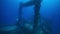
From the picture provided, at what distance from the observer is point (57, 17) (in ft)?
4.69

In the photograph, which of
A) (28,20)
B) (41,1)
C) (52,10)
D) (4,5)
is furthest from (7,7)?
(52,10)

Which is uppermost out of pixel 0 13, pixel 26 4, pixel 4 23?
pixel 26 4

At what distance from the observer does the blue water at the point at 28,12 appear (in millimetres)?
1354

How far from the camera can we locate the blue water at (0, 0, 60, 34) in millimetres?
1354

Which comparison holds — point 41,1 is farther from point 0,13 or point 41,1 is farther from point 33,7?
point 0,13

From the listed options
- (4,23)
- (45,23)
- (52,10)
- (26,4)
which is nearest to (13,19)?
(4,23)

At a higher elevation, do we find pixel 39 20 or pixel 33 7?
pixel 33 7

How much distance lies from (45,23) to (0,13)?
1.88 ft

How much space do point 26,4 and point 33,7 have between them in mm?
98

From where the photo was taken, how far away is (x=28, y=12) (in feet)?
4.53

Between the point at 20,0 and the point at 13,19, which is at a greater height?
the point at 20,0

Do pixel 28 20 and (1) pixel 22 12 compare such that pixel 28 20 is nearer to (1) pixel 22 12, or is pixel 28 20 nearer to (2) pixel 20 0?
(1) pixel 22 12

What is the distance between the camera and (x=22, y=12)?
1395 mm

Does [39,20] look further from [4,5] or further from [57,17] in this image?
[4,5]
